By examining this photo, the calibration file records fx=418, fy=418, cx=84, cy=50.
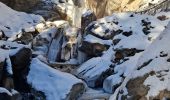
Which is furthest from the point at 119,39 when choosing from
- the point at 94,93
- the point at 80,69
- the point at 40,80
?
the point at 40,80

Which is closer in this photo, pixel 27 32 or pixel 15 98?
pixel 15 98

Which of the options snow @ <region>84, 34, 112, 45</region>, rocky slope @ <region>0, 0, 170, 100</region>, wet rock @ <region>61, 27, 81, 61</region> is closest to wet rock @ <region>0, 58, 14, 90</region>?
rocky slope @ <region>0, 0, 170, 100</region>

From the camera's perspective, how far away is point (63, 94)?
15062mm

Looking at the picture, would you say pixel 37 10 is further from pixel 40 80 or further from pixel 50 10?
pixel 40 80

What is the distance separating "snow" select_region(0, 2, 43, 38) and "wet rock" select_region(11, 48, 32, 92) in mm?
6596

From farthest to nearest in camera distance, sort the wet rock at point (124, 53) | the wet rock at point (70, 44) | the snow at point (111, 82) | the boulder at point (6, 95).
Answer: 1. the wet rock at point (70, 44)
2. the wet rock at point (124, 53)
3. the snow at point (111, 82)
4. the boulder at point (6, 95)

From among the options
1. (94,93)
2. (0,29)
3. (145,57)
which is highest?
(145,57)

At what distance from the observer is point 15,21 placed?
84.0ft

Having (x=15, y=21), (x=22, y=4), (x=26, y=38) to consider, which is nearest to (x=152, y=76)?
(x=26, y=38)

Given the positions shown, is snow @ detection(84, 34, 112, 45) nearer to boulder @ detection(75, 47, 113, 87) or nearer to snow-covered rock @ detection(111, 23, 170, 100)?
boulder @ detection(75, 47, 113, 87)

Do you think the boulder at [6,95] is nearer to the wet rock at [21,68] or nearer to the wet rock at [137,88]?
the wet rock at [21,68]

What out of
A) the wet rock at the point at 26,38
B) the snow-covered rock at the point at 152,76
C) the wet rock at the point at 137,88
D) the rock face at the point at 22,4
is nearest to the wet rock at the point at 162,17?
the wet rock at the point at 26,38

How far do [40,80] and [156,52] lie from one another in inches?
346

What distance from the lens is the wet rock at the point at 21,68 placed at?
15.4 m
